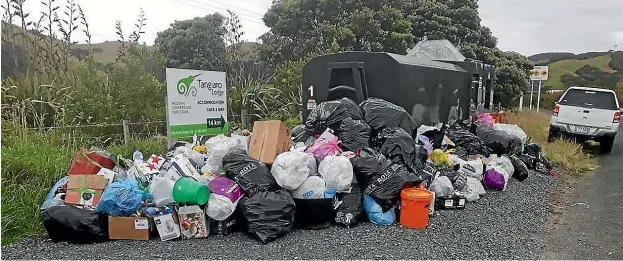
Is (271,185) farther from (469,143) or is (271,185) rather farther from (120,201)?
(469,143)

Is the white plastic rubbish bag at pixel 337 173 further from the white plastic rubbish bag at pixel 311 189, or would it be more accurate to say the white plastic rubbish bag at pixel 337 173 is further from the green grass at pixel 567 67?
the green grass at pixel 567 67

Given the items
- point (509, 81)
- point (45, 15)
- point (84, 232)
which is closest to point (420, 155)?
point (84, 232)

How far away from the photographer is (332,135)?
18.8ft

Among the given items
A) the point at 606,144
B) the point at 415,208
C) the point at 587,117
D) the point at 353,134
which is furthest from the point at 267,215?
the point at 606,144

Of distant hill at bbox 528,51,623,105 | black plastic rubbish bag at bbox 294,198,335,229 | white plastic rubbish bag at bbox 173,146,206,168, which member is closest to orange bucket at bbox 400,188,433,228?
black plastic rubbish bag at bbox 294,198,335,229

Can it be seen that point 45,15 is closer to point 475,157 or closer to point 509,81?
point 475,157

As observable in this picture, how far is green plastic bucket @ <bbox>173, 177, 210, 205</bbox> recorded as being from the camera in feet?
13.9

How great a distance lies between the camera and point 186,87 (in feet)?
20.9

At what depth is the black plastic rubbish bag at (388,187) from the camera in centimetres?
482

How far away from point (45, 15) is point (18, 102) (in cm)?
251

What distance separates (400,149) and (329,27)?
13.4m

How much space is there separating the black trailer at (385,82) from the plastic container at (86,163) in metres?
3.55

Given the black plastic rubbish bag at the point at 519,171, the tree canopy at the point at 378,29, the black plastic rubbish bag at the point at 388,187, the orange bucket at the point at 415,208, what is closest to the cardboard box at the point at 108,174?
the black plastic rubbish bag at the point at 388,187

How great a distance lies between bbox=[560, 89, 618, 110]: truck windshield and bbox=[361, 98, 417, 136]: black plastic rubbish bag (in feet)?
24.3
